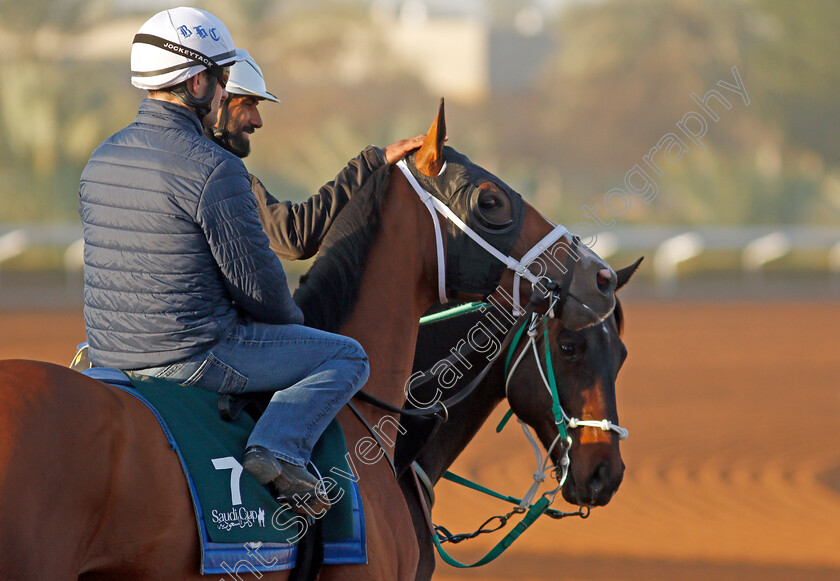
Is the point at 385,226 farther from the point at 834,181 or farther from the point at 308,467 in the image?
the point at 834,181

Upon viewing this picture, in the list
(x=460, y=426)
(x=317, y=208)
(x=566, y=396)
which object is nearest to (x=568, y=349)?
(x=566, y=396)

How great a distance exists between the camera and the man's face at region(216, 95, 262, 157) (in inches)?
154

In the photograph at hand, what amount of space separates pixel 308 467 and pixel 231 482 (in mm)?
279

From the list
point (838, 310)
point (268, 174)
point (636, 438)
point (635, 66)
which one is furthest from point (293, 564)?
point (635, 66)

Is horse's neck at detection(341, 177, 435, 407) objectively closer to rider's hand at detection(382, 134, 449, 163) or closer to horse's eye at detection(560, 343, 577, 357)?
rider's hand at detection(382, 134, 449, 163)

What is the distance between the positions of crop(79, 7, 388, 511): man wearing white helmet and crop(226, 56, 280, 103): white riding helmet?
1.22 m

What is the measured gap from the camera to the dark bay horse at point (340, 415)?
209 cm

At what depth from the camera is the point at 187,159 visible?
8.45ft

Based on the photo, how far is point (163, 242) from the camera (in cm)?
256

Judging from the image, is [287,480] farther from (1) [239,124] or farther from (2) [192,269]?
(1) [239,124]

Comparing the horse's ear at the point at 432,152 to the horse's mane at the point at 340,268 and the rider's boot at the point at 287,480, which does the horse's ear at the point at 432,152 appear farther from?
the rider's boot at the point at 287,480

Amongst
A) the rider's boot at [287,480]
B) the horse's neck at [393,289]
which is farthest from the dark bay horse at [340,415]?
the rider's boot at [287,480]

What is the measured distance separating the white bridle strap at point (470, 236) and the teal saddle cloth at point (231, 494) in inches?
30.7

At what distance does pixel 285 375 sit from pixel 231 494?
37 cm
